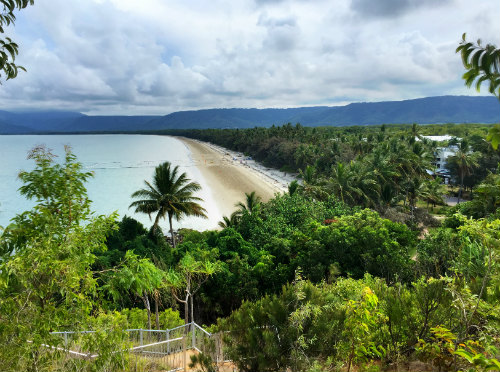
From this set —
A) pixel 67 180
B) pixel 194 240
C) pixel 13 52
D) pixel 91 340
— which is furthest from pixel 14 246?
pixel 194 240

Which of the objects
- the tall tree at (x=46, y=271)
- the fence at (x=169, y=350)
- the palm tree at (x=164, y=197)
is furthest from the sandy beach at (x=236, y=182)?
the tall tree at (x=46, y=271)

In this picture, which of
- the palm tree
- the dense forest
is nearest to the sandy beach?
the palm tree

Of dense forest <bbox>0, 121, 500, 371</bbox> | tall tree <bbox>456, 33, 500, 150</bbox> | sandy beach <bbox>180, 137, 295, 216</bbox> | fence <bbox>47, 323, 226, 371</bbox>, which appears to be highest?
tall tree <bbox>456, 33, 500, 150</bbox>

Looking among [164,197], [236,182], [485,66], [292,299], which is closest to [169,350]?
[292,299]

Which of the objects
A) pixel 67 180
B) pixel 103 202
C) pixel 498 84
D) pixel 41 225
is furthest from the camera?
pixel 103 202

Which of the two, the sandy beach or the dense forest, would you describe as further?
the sandy beach

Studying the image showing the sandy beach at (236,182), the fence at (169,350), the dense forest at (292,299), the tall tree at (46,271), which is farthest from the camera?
the sandy beach at (236,182)

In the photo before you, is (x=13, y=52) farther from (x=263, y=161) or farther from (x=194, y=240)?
(x=263, y=161)

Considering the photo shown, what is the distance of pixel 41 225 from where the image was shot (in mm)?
4277

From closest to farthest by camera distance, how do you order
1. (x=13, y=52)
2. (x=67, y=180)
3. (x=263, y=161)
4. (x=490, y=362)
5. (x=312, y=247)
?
(x=490, y=362), (x=13, y=52), (x=67, y=180), (x=312, y=247), (x=263, y=161)

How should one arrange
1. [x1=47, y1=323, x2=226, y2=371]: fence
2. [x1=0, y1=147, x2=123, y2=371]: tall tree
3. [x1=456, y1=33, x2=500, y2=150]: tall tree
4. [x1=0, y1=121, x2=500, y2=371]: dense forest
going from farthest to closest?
[x1=47, y1=323, x2=226, y2=371]: fence, [x1=0, y1=121, x2=500, y2=371]: dense forest, [x1=0, y1=147, x2=123, y2=371]: tall tree, [x1=456, y1=33, x2=500, y2=150]: tall tree

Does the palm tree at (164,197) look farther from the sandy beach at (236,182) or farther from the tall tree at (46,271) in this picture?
the tall tree at (46,271)

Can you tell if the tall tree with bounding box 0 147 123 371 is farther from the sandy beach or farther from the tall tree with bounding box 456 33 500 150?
the sandy beach

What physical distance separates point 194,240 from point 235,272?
718 cm
